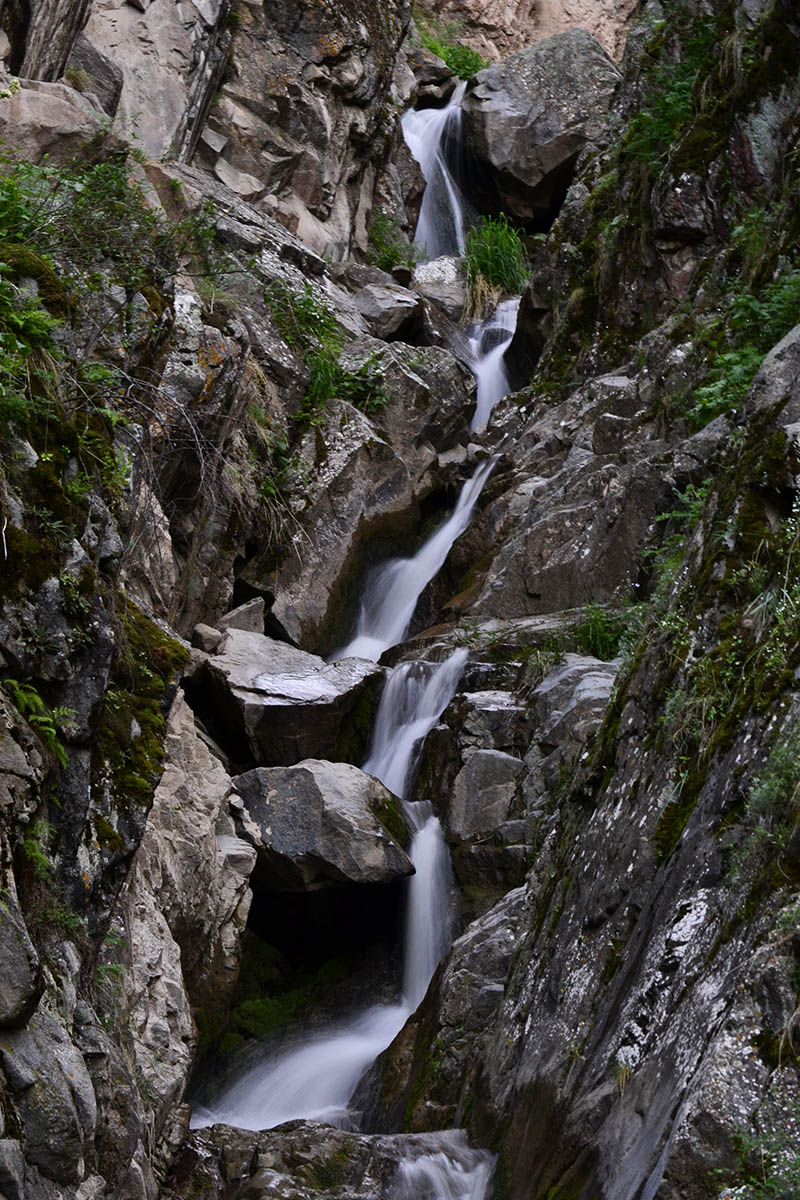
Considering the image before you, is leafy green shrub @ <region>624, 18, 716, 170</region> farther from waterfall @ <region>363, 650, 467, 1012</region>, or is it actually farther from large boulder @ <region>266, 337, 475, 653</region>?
waterfall @ <region>363, 650, 467, 1012</region>

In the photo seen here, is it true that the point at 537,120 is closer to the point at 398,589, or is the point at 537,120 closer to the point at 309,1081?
the point at 398,589

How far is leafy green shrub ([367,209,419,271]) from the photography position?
18031 millimetres

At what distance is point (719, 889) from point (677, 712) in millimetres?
1145

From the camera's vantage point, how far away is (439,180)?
20.9 m

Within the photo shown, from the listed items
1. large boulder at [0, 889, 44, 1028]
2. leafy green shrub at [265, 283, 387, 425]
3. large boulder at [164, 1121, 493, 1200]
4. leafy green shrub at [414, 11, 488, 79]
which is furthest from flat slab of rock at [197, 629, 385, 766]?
leafy green shrub at [414, 11, 488, 79]

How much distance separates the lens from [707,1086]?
3.36 m

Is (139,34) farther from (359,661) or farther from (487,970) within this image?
(487,970)

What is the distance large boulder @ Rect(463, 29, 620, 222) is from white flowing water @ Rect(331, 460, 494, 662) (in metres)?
8.79

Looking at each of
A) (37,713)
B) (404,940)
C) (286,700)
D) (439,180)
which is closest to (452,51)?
(439,180)

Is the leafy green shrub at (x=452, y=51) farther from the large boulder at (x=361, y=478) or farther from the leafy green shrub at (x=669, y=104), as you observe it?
the large boulder at (x=361, y=478)

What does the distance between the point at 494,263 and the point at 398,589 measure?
25.8 ft

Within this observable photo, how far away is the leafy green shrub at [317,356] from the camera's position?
44.1 feet

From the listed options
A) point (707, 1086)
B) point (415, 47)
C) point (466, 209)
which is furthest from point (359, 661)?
point (415, 47)

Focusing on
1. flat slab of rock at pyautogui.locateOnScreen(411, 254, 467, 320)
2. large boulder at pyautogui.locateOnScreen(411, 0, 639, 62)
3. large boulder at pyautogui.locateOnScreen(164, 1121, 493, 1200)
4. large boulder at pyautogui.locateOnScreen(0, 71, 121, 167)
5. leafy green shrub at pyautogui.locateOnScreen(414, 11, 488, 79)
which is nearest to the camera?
large boulder at pyautogui.locateOnScreen(164, 1121, 493, 1200)
